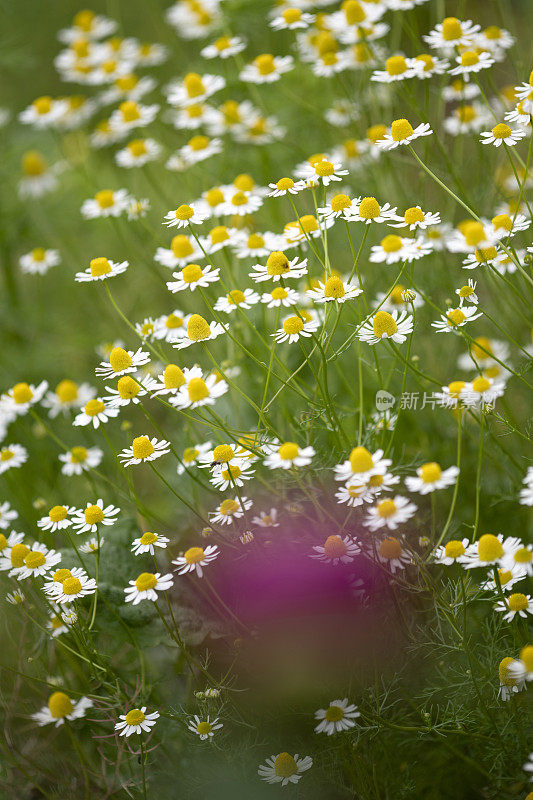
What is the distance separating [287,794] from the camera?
3.52 ft

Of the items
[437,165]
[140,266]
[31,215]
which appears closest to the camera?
[437,165]

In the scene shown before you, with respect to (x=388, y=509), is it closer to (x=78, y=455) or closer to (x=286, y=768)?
(x=286, y=768)

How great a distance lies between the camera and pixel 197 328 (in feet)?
3.63

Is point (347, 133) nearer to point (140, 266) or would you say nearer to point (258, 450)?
point (140, 266)

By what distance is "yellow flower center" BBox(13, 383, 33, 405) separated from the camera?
1.39 m

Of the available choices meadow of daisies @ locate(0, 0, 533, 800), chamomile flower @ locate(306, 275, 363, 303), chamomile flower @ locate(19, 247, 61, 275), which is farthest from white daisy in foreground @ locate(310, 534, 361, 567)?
chamomile flower @ locate(19, 247, 61, 275)

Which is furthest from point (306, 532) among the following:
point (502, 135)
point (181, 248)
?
point (502, 135)

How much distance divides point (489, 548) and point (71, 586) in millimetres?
565

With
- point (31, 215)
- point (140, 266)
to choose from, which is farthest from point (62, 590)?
point (31, 215)

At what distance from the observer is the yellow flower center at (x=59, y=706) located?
1091 millimetres

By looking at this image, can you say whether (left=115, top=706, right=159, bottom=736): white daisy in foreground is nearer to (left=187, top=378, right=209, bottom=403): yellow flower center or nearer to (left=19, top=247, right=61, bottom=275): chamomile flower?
(left=187, top=378, right=209, bottom=403): yellow flower center

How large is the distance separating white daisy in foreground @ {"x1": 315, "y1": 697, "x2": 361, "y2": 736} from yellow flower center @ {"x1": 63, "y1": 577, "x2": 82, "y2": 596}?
14.5 inches

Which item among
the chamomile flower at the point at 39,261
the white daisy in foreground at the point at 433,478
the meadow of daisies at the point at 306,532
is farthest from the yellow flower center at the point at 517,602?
the chamomile flower at the point at 39,261

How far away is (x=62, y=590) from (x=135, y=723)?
0.21 m
